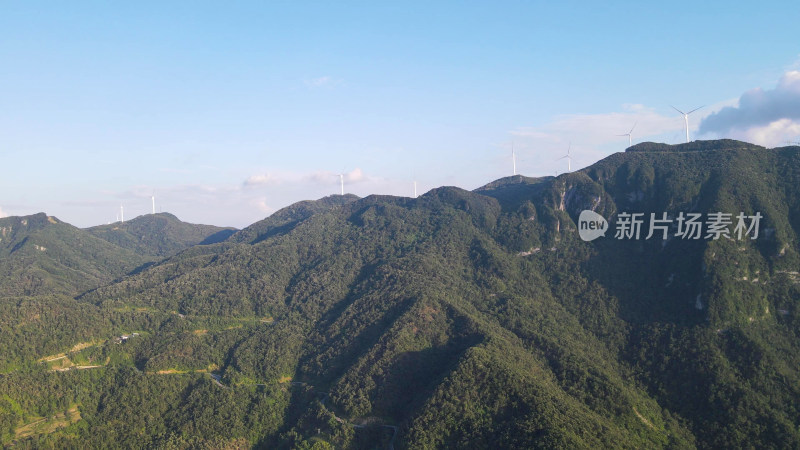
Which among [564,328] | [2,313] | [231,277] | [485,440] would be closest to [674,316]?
[564,328]

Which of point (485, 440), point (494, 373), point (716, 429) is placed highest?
point (494, 373)

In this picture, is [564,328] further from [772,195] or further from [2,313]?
[2,313]

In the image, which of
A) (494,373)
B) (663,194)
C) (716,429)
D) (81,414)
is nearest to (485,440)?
(494,373)

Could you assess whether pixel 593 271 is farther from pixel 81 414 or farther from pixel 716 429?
pixel 81 414

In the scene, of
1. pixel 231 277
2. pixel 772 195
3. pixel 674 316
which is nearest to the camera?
pixel 674 316

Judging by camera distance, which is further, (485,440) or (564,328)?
(564,328)

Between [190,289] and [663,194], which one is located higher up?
[663,194]

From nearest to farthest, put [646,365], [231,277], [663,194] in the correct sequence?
[646,365], [663,194], [231,277]
